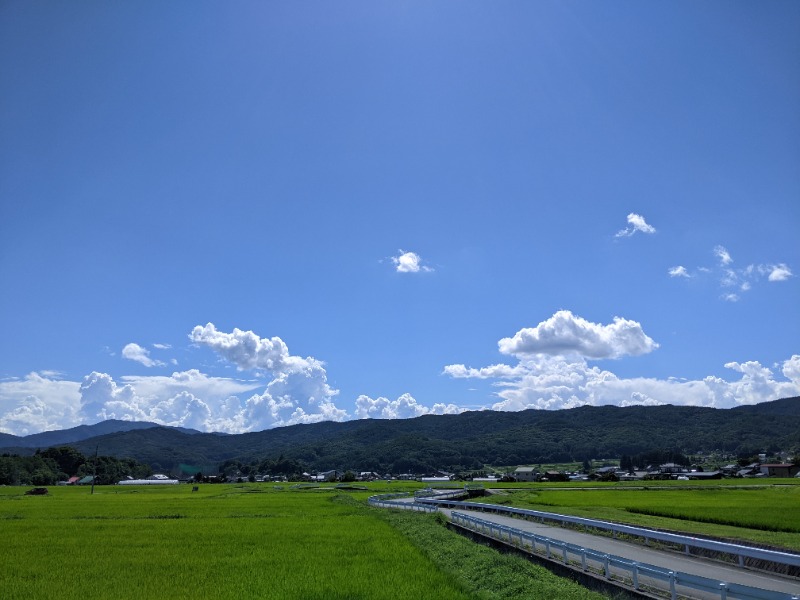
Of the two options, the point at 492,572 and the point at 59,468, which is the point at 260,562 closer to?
the point at 492,572

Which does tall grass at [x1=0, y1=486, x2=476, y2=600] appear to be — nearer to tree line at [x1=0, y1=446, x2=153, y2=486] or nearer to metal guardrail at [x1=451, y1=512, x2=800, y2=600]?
metal guardrail at [x1=451, y1=512, x2=800, y2=600]

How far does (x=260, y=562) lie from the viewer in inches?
762

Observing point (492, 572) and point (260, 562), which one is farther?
point (260, 562)

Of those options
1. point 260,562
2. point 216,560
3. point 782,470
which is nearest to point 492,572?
point 260,562

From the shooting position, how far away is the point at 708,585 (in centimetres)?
1059

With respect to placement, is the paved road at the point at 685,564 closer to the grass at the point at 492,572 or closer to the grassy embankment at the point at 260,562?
the grass at the point at 492,572

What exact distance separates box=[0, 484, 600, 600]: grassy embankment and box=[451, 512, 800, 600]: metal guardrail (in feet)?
3.31

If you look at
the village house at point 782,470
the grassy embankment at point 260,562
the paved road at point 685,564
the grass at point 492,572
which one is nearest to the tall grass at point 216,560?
the grassy embankment at point 260,562

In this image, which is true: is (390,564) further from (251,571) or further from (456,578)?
(251,571)

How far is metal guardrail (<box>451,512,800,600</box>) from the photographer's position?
9.95 metres

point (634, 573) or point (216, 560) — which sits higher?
point (634, 573)

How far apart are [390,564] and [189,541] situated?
10797 mm

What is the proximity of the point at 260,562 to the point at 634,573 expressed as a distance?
39.5 ft

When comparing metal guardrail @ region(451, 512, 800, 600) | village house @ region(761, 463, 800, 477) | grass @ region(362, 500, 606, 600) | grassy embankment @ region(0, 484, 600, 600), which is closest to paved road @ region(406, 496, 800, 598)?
metal guardrail @ region(451, 512, 800, 600)
